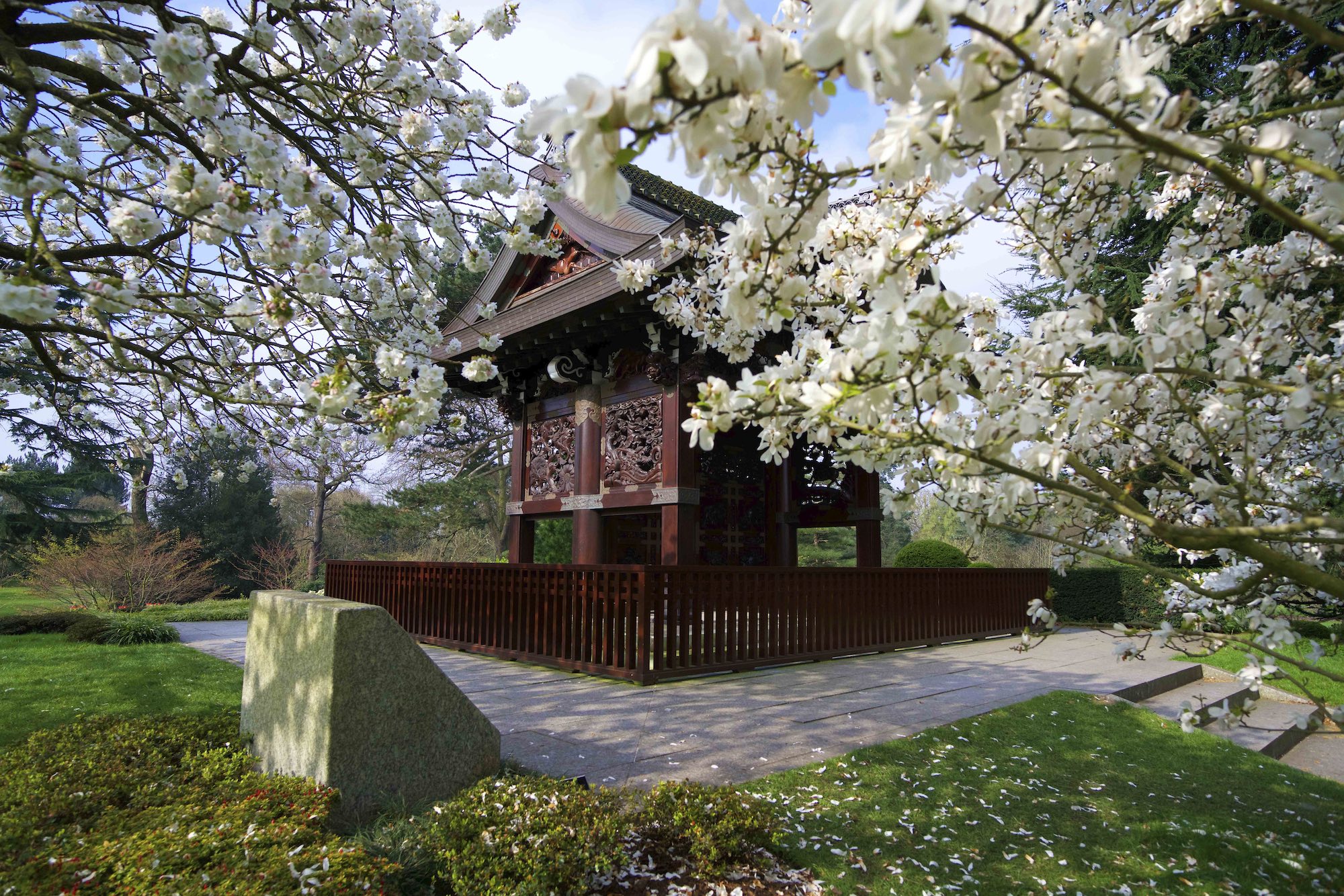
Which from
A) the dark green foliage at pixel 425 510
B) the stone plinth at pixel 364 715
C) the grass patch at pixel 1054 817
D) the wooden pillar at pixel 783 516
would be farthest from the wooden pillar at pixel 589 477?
the dark green foliage at pixel 425 510

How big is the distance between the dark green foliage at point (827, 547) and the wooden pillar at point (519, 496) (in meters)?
16.3

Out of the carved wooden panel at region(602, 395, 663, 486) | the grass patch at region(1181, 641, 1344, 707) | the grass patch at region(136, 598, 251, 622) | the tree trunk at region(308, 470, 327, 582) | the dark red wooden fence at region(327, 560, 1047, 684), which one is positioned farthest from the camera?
the tree trunk at region(308, 470, 327, 582)

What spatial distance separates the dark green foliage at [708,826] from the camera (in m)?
2.54

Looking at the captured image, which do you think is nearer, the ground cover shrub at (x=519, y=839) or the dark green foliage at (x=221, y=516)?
the ground cover shrub at (x=519, y=839)

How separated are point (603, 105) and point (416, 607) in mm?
8880

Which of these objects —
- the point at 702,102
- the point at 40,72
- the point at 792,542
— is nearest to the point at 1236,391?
the point at 702,102

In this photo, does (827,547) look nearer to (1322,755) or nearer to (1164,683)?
(1164,683)

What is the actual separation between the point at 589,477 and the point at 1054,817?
5948 mm

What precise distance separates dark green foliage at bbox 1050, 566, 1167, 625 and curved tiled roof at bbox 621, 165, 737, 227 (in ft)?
30.9

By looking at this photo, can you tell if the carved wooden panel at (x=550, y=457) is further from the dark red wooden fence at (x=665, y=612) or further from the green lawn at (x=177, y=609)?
the green lawn at (x=177, y=609)

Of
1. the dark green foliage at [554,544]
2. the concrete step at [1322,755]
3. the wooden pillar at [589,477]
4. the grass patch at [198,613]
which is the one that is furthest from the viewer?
the dark green foliage at [554,544]

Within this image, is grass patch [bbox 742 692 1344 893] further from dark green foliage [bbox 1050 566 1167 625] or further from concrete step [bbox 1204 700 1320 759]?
dark green foliage [bbox 1050 566 1167 625]

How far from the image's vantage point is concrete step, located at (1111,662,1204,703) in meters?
6.44

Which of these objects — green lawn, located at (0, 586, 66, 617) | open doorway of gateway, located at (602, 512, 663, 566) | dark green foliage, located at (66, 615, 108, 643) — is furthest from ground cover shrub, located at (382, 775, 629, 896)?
green lawn, located at (0, 586, 66, 617)
